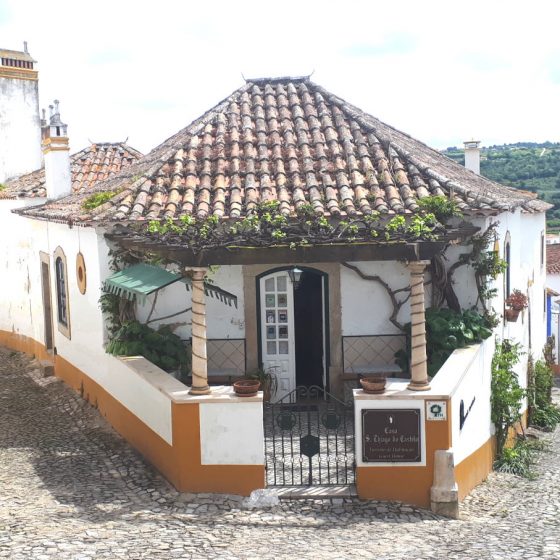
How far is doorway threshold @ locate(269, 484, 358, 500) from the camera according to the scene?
9.51 metres

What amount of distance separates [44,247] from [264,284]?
6.58 meters

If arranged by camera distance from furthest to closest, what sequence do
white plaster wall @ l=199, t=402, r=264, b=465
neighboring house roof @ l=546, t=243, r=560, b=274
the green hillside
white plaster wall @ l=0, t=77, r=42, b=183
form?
the green hillside < neighboring house roof @ l=546, t=243, r=560, b=274 < white plaster wall @ l=0, t=77, r=42, b=183 < white plaster wall @ l=199, t=402, r=264, b=465

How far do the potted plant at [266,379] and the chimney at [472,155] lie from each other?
9.99 metres

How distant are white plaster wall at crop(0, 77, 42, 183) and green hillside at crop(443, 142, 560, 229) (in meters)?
38.7

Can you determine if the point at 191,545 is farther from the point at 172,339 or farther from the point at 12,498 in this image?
the point at 172,339

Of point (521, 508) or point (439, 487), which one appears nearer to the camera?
point (439, 487)

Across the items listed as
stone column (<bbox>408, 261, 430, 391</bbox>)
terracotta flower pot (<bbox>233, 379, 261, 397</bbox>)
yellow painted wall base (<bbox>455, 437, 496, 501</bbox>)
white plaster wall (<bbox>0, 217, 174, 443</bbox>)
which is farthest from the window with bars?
yellow painted wall base (<bbox>455, 437, 496, 501</bbox>)

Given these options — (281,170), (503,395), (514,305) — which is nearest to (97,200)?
(281,170)

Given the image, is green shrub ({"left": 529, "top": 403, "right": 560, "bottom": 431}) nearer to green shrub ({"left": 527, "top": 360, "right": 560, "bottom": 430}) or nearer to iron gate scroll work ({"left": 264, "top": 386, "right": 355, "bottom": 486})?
green shrub ({"left": 527, "top": 360, "right": 560, "bottom": 430})

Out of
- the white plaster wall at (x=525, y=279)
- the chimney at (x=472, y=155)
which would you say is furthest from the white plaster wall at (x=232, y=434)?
the chimney at (x=472, y=155)

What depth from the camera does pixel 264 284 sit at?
1295 centimetres

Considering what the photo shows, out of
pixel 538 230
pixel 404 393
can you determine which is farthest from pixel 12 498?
pixel 538 230

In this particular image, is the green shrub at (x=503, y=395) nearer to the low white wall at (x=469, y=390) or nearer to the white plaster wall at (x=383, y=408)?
the low white wall at (x=469, y=390)

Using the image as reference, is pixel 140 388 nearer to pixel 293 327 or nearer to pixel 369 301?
pixel 293 327
